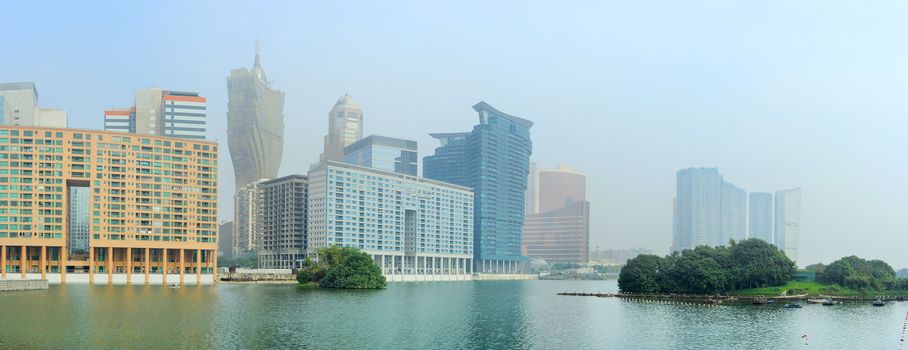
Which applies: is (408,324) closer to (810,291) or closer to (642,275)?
(642,275)

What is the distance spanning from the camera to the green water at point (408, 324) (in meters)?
85.7

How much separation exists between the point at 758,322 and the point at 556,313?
3347cm

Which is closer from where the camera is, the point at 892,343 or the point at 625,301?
the point at 892,343

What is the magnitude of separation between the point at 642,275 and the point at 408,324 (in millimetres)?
93011

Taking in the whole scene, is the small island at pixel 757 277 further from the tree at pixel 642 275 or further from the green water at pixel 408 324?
the green water at pixel 408 324

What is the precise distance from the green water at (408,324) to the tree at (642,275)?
31.3 meters

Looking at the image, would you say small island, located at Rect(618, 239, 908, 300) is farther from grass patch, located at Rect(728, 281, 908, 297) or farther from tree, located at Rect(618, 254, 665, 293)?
tree, located at Rect(618, 254, 665, 293)

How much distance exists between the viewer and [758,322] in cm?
11531

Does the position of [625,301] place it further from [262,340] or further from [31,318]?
[31,318]

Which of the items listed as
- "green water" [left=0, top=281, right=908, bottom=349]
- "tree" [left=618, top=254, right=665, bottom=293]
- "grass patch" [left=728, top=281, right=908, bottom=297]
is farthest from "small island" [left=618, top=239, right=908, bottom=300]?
"green water" [left=0, top=281, right=908, bottom=349]

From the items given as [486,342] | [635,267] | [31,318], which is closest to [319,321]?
[486,342]

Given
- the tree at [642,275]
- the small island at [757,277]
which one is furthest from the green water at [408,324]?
the tree at [642,275]

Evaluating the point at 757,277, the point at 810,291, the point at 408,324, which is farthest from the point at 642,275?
the point at 408,324

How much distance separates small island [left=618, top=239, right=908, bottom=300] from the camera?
171 metres
